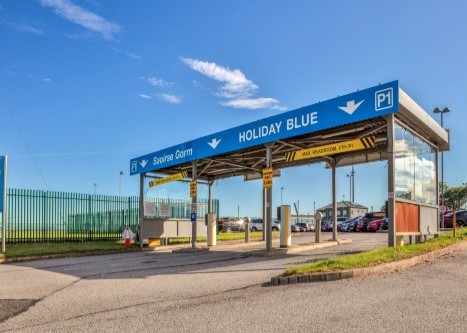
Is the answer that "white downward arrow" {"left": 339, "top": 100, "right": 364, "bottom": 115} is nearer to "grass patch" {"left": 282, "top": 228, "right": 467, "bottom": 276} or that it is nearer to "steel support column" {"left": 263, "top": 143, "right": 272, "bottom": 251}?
"steel support column" {"left": 263, "top": 143, "right": 272, "bottom": 251}

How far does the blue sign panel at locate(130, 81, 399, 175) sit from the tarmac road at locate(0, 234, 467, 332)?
173 inches

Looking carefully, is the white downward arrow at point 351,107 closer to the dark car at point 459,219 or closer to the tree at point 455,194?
the dark car at point 459,219

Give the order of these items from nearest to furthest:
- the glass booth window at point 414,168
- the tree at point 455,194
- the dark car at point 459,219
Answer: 1. the glass booth window at point 414,168
2. the dark car at point 459,219
3. the tree at point 455,194

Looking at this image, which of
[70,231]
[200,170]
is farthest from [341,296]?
[70,231]

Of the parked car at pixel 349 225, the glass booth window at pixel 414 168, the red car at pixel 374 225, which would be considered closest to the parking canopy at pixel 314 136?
the glass booth window at pixel 414 168

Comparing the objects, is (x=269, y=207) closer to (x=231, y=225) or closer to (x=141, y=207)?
(x=141, y=207)

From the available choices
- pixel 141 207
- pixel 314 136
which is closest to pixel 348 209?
pixel 141 207

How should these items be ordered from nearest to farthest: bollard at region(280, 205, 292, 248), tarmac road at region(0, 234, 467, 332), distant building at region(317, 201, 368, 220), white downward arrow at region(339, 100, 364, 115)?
tarmac road at region(0, 234, 467, 332) → white downward arrow at region(339, 100, 364, 115) → bollard at region(280, 205, 292, 248) → distant building at region(317, 201, 368, 220)

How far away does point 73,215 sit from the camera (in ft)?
78.4

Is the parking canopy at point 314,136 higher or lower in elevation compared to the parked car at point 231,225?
higher

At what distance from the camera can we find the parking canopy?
41.8 ft

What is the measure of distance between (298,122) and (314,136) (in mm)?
2079

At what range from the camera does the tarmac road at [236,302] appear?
5.75 metres

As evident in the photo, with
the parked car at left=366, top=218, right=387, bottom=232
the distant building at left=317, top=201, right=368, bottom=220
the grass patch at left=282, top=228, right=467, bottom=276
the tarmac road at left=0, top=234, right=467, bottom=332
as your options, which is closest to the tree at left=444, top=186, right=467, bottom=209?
the distant building at left=317, top=201, right=368, bottom=220
